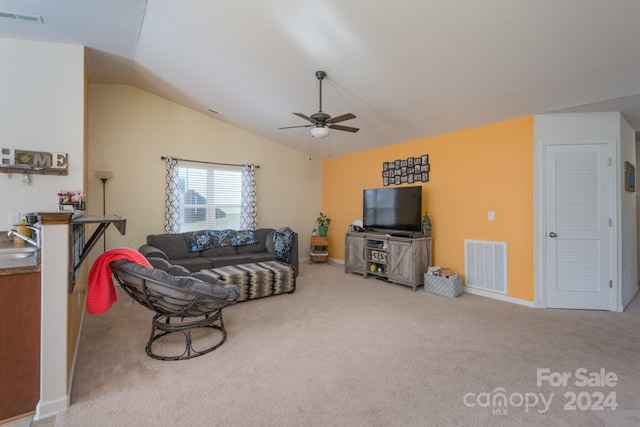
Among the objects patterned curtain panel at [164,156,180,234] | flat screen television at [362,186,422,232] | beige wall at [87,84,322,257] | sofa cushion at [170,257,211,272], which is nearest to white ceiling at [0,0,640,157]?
beige wall at [87,84,322,257]

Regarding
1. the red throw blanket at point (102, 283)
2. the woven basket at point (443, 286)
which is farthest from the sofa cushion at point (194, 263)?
the woven basket at point (443, 286)

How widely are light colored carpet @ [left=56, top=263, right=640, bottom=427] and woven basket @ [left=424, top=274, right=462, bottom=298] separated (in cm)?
51

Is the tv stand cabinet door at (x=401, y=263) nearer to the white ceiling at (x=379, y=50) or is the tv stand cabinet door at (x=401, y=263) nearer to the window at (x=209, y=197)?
the white ceiling at (x=379, y=50)

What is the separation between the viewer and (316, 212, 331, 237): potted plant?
22.3 ft

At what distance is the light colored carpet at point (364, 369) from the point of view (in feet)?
5.88

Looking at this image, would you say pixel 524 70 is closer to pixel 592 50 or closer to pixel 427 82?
pixel 592 50

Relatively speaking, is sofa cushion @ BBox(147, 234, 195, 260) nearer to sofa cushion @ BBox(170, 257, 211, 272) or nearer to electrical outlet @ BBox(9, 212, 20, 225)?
sofa cushion @ BBox(170, 257, 211, 272)

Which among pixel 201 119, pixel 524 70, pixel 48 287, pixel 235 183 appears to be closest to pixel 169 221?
pixel 235 183

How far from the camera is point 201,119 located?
554 centimetres

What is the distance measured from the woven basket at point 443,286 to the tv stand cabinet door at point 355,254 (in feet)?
4.12

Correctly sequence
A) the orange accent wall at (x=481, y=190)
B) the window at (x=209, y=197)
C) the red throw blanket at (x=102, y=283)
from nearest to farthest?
1. the red throw blanket at (x=102, y=283)
2. the orange accent wall at (x=481, y=190)
3. the window at (x=209, y=197)

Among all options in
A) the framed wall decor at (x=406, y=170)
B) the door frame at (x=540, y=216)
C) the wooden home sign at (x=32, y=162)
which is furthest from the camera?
the framed wall decor at (x=406, y=170)

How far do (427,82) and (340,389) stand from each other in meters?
3.27

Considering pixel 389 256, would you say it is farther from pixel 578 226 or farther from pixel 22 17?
pixel 22 17
